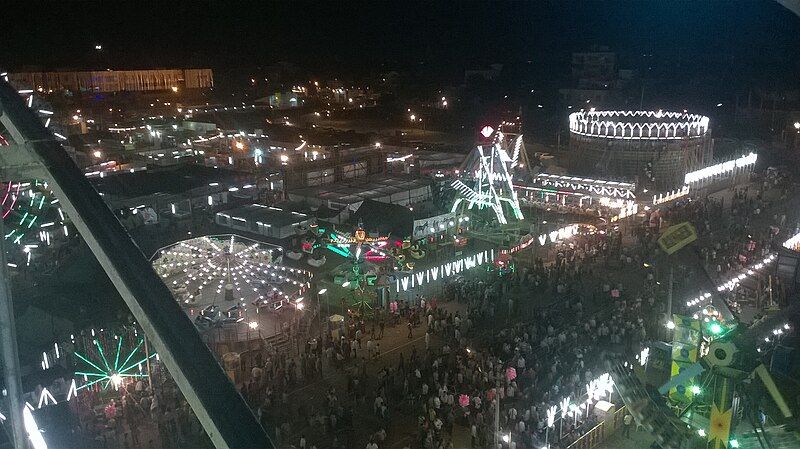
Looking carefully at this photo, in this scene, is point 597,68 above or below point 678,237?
above

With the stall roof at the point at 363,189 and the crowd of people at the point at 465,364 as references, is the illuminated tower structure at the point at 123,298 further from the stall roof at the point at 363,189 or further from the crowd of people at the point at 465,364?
the stall roof at the point at 363,189

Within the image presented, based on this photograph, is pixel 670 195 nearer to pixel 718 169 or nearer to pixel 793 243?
pixel 718 169

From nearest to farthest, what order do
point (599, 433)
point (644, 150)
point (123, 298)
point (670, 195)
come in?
point (123, 298)
point (599, 433)
point (670, 195)
point (644, 150)

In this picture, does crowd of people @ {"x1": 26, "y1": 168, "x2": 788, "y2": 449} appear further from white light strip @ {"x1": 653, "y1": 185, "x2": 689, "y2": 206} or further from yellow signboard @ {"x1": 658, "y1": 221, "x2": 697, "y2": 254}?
white light strip @ {"x1": 653, "y1": 185, "x2": 689, "y2": 206}

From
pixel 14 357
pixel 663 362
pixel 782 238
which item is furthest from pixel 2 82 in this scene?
pixel 782 238

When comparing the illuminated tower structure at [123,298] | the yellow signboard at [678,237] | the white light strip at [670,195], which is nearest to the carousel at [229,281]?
the yellow signboard at [678,237]

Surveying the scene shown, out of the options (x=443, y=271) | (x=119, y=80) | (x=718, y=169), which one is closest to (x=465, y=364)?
(x=443, y=271)

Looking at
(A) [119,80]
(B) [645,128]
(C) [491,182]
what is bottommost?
(C) [491,182]
